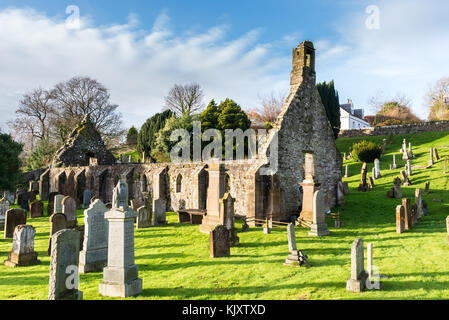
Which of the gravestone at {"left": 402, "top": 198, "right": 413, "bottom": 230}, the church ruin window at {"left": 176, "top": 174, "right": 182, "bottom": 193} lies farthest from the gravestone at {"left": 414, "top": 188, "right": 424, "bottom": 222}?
the church ruin window at {"left": 176, "top": 174, "right": 182, "bottom": 193}

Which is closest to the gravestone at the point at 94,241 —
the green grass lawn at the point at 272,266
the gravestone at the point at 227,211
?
the green grass lawn at the point at 272,266

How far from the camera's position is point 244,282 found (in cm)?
730

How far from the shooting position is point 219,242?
9.41 meters

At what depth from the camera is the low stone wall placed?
39688 millimetres

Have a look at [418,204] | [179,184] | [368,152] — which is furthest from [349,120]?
[418,204]

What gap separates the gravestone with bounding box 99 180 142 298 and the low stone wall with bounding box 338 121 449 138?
41629 millimetres

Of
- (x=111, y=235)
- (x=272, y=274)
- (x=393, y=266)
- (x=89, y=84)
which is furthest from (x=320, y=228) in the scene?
(x=89, y=84)

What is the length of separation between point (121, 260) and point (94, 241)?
2739 millimetres

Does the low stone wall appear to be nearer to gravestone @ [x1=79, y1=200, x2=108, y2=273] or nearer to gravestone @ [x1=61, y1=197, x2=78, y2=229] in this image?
gravestone @ [x1=61, y1=197, x2=78, y2=229]

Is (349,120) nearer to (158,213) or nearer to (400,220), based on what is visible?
(400,220)

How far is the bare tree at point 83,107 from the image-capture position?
39844mm

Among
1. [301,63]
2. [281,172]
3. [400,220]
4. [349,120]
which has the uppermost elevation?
[349,120]
